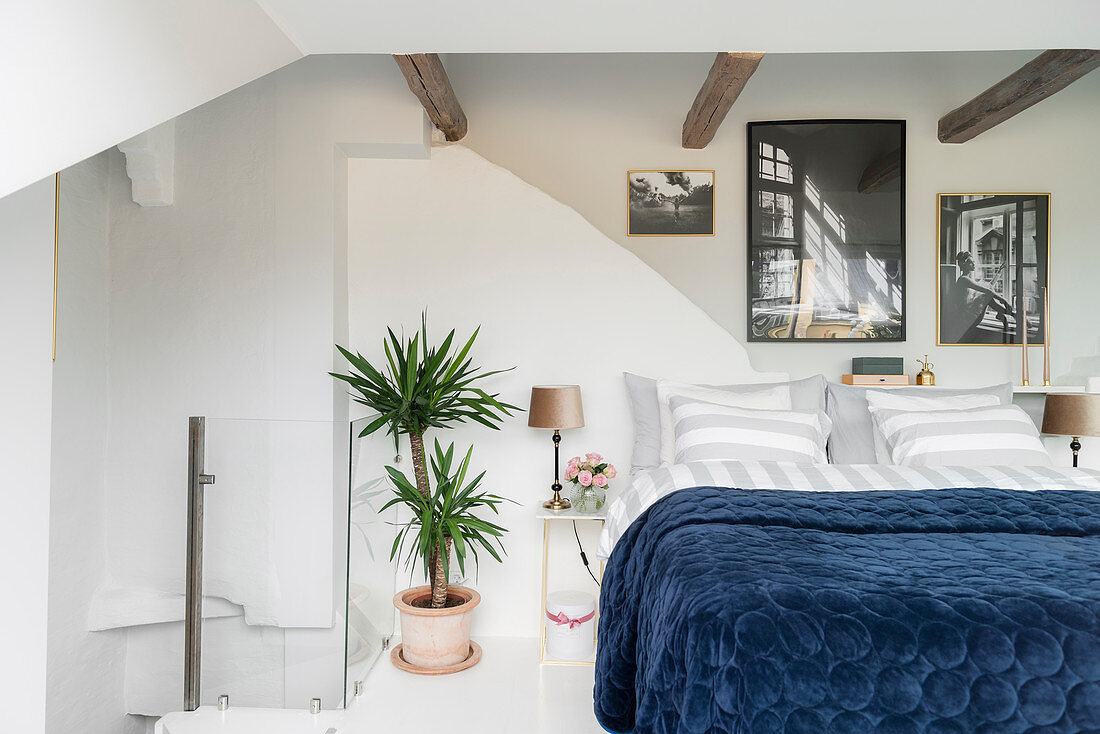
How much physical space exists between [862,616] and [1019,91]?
240 cm

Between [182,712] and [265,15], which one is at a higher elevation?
[265,15]

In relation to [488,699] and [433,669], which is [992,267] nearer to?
[488,699]

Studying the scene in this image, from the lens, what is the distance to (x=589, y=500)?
10.6 feet

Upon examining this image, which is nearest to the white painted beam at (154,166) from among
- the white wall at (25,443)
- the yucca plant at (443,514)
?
the white wall at (25,443)

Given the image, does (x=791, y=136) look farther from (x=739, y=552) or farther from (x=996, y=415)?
(x=739, y=552)

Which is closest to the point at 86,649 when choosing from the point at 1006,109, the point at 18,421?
the point at 18,421

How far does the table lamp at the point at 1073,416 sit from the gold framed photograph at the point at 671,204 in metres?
1.56

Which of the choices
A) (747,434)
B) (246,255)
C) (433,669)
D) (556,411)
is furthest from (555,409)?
(246,255)

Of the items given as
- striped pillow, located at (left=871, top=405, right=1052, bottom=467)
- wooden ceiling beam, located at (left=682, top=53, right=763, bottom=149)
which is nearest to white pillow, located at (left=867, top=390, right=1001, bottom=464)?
striped pillow, located at (left=871, top=405, right=1052, bottom=467)

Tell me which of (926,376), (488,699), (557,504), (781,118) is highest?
(781,118)

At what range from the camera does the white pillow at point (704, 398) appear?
10.5 feet

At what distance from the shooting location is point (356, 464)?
8.75 ft

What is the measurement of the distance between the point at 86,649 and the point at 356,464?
1457 mm

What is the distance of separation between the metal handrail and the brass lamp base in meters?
1.35
